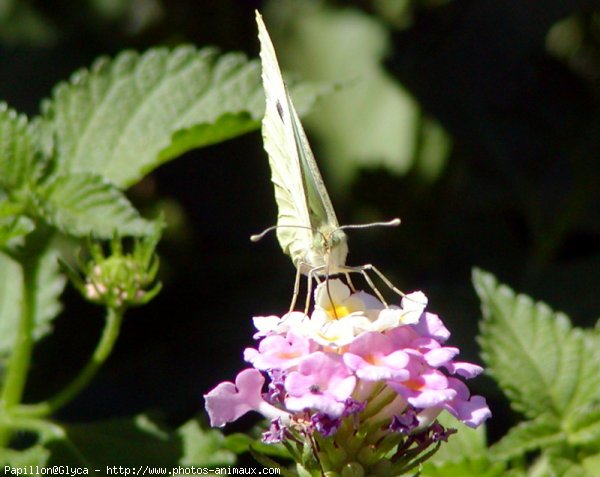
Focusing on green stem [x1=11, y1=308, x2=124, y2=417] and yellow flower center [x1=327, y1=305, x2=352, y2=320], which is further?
green stem [x1=11, y1=308, x2=124, y2=417]

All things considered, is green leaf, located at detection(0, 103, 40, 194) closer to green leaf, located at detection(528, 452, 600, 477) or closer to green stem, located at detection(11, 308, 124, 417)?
green stem, located at detection(11, 308, 124, 417)

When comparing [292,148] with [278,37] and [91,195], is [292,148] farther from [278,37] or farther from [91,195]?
[278,37]

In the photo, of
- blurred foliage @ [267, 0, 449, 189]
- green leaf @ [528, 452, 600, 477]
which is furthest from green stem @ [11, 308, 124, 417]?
blurred foliage @ [267, 0, 449, 189]

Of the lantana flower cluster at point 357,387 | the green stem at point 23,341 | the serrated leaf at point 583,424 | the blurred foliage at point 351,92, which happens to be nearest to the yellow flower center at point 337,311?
the lantana flower cluster at point 357,387

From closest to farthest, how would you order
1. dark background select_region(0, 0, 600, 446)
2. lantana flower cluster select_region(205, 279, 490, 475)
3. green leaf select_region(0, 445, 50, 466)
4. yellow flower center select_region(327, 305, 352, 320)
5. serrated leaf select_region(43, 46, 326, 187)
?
lantana flower cluster select_region(205, 279, 490, 475)
yellow flower center select_region(327, 305, 352, 320)
green leaf select_region(0, 445, 50, 466)
serrated leaf select_region(43, 46, 326, 187)
dark background select_region(0, 0, 600, 446)

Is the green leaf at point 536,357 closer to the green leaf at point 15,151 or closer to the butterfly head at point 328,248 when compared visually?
the butterfly head at point 328,248

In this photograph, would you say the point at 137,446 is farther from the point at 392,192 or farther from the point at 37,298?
the point at 392,192

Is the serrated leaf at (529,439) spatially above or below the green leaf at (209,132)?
below
